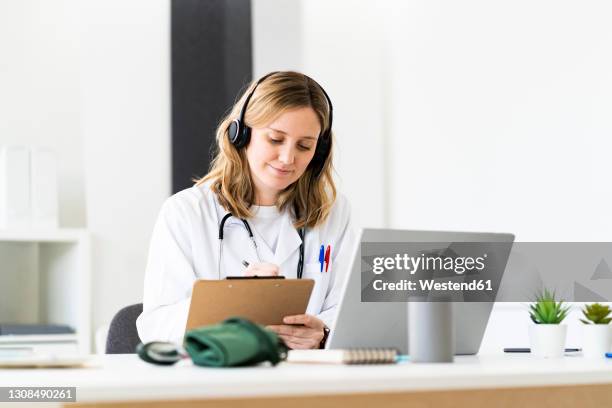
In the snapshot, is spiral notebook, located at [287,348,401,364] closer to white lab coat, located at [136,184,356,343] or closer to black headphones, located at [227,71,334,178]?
white lab coat, located at [136,184,356,343]

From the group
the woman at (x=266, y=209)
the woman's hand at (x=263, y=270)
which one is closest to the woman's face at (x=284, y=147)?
the woman at (x=266, y=209)

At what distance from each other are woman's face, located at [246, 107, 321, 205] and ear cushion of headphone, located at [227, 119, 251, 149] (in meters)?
0.01

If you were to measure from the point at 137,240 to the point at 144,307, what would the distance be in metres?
1.41

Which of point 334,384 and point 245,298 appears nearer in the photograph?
point 334,384

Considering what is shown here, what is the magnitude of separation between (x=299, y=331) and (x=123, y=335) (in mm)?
534

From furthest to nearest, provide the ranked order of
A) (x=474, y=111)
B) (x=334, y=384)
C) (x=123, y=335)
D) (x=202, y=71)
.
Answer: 1. (x=202, y=71)
2. (x=474, y=111)
3. (x=123, y=335)
4. (x=334, y=384)

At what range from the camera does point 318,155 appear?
2.47 meters

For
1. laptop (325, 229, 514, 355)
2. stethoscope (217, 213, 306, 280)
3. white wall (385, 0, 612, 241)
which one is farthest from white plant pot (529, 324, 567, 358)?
white wall (385, 0, 612, 241)

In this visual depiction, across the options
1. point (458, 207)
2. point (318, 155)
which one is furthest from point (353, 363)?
point (458, 207)

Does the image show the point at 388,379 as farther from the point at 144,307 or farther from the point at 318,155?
the point at 318,155

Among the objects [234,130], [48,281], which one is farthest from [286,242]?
[48,281]

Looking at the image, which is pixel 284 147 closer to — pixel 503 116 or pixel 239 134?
pixel 239 134

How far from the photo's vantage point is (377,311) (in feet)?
5.07

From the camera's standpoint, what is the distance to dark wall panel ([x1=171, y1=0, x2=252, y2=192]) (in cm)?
370
